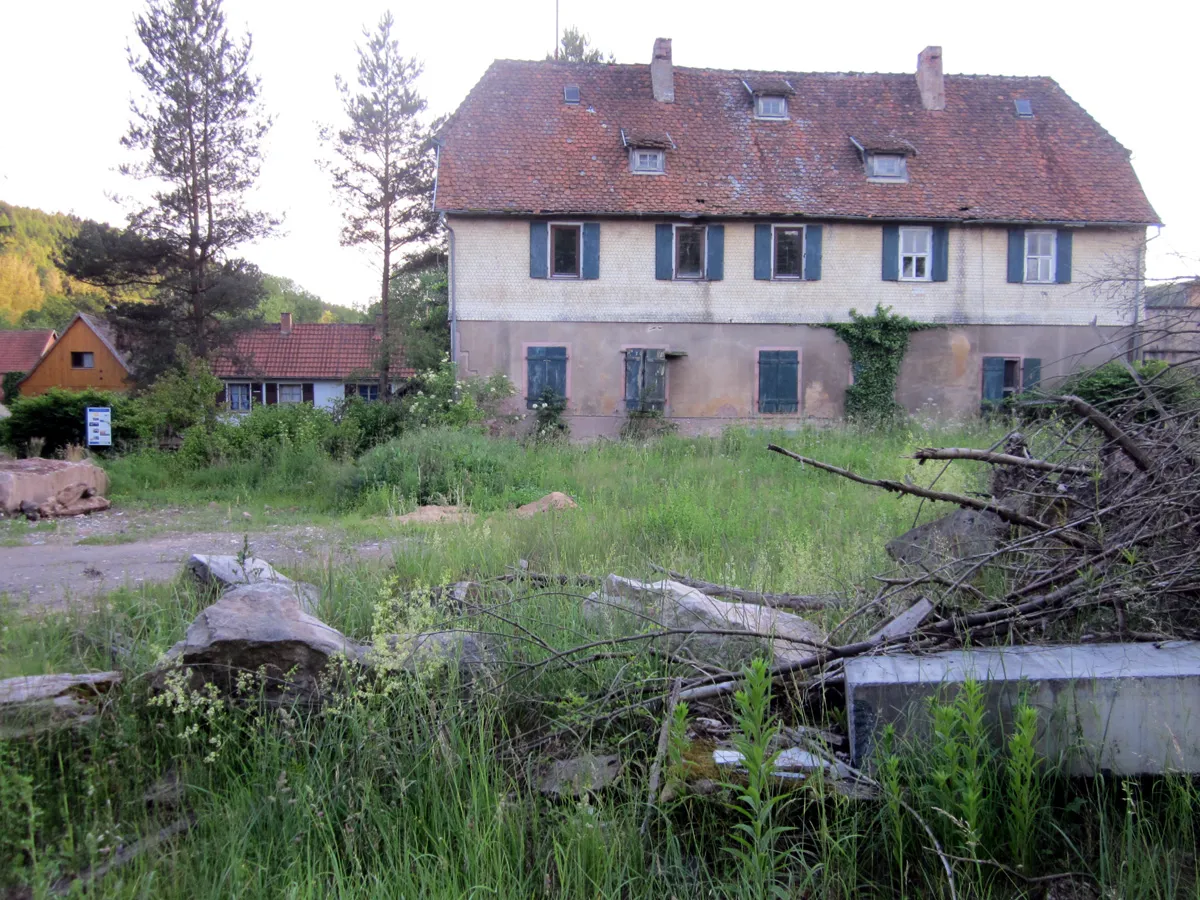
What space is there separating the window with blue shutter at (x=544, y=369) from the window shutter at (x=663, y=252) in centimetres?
337

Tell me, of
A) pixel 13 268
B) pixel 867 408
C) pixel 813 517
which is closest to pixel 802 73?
pixel 867 408

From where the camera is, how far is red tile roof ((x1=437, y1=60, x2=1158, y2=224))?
77.7 feet

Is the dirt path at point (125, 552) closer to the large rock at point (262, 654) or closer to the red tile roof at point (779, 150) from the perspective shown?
the large rock at point (262, 654)

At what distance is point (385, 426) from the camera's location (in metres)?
24.2

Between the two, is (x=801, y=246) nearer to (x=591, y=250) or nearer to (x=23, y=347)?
(x=591, y=250)

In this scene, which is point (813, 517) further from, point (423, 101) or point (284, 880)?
point (423, 101)

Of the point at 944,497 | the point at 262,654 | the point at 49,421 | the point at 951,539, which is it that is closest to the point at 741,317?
the point at 49,421

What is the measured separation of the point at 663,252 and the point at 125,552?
56.8 ft

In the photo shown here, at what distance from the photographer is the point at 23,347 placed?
61.7 m

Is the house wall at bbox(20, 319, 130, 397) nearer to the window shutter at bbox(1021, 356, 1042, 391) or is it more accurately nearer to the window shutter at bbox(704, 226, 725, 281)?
the window shutter at bbox(704, 226, 725, 281)

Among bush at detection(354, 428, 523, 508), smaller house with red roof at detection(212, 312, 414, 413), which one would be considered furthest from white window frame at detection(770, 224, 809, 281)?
smaller house with red roof at detection(212, 312, 414, 413)

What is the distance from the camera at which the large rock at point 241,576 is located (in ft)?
16.7

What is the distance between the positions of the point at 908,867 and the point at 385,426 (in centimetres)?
2242

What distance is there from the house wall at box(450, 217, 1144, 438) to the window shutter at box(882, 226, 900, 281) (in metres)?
0.17
